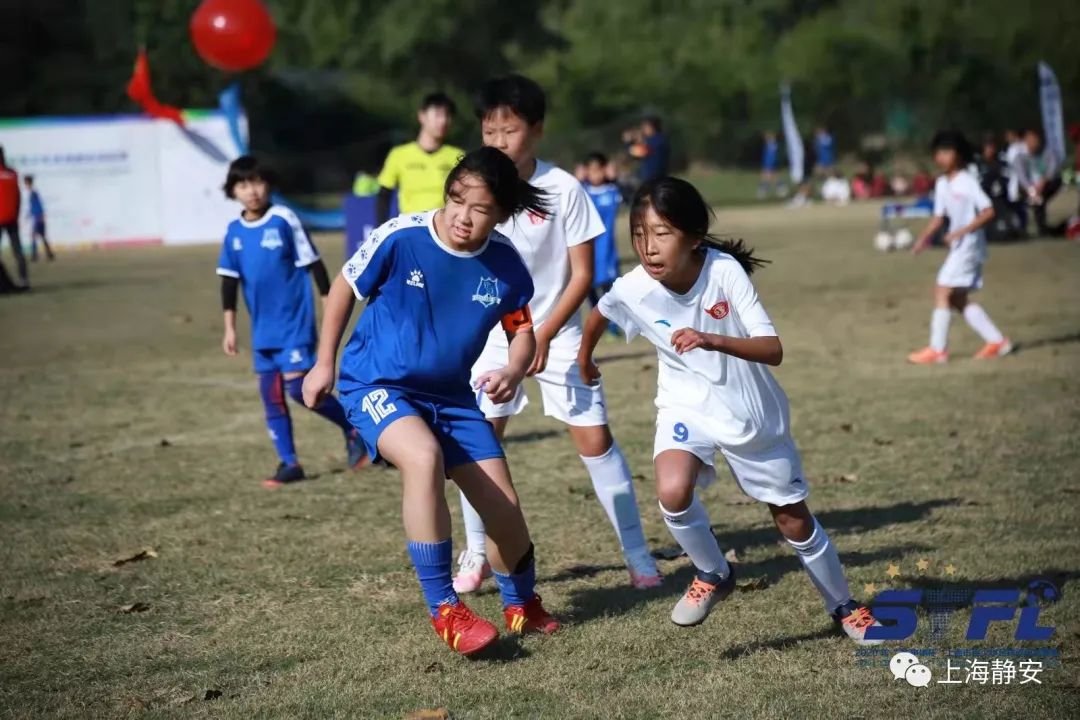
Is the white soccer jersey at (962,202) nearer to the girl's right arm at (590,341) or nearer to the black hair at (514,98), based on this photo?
the black hair at (514,98)

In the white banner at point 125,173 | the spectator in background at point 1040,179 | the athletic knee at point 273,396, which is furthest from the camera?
the white banner at point 125,173

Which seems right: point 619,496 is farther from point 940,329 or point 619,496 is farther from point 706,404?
point 940,329

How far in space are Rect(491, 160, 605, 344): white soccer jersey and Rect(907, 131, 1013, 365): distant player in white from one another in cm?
674

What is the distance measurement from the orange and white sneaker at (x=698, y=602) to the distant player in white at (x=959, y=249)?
736 cm

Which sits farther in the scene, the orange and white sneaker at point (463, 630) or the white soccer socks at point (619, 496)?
the white soccer socks at point (619, 496)

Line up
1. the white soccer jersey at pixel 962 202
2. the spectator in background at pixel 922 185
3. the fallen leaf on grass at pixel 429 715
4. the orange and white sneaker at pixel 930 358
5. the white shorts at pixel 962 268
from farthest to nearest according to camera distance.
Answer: the spectator in background at pixel 922 185 < the white soccer jersey at pixel 962 202 < the white shorts at pixel 962 268 < the orange and white sneaker at pixel 930 358 < the fallen leaf on grass at pixel 429 715

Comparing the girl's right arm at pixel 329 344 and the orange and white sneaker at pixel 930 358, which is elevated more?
the girl's right arm at pixel 329 344

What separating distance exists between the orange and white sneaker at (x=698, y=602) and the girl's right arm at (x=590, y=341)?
893mm

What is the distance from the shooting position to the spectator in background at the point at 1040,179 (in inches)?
985

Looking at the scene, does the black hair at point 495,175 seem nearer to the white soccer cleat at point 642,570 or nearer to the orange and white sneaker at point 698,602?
the orange and white sneaker at point 698,602

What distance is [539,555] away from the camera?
6.35 metres

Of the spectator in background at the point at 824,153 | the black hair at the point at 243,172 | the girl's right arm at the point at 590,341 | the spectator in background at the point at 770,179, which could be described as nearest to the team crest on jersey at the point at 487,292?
the girl's right arm at the point at 590,341

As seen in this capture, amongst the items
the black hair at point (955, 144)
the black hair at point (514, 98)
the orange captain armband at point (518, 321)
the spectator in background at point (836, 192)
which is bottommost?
the spectator in background at point (836, 192)

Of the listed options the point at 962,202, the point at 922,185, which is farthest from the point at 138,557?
the point at 922,185
